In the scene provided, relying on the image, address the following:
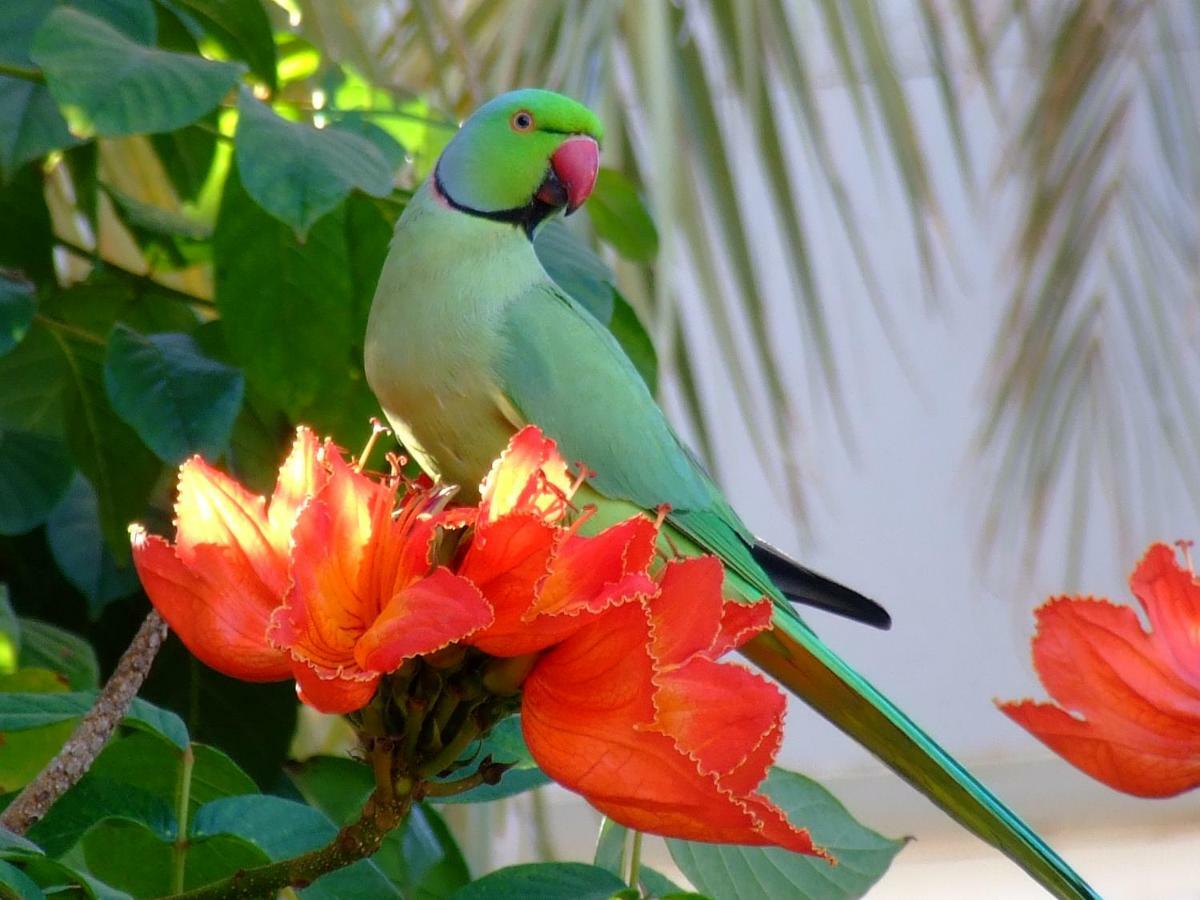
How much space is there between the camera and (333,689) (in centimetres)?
38

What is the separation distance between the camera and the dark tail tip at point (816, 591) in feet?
2.73

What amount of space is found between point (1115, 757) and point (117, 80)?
19.6 inches

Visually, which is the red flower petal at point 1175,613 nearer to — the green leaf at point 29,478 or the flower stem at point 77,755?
the flower stem at point 77,755

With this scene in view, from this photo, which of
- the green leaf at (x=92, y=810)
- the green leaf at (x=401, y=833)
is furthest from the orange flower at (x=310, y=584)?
the green leaf at (x=401, y=833)

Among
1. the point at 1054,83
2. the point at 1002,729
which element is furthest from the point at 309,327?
the point at 1002,729

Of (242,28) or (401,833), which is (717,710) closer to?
(401,833)

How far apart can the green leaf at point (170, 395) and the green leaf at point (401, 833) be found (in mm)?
162

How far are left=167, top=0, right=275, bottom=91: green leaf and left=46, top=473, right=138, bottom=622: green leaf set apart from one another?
26 centimetres

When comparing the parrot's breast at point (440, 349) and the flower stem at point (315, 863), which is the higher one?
the parrot's breast at point (440, 349)

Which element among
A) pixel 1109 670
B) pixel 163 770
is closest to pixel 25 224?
pixel 163 770

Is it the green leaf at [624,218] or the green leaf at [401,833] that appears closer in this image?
the green leaf at [401,833]

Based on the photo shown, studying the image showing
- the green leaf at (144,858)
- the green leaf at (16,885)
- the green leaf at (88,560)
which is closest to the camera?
Answer: the green leaf at (16,885)

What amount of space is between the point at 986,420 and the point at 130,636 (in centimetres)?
136

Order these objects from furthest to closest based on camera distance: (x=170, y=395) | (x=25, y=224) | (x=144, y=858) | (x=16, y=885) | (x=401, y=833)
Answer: (x=25, y=224) → (x=170, y=395) → (x=401, y=833) → (x=144, y=858) → (x=16, y=885)
